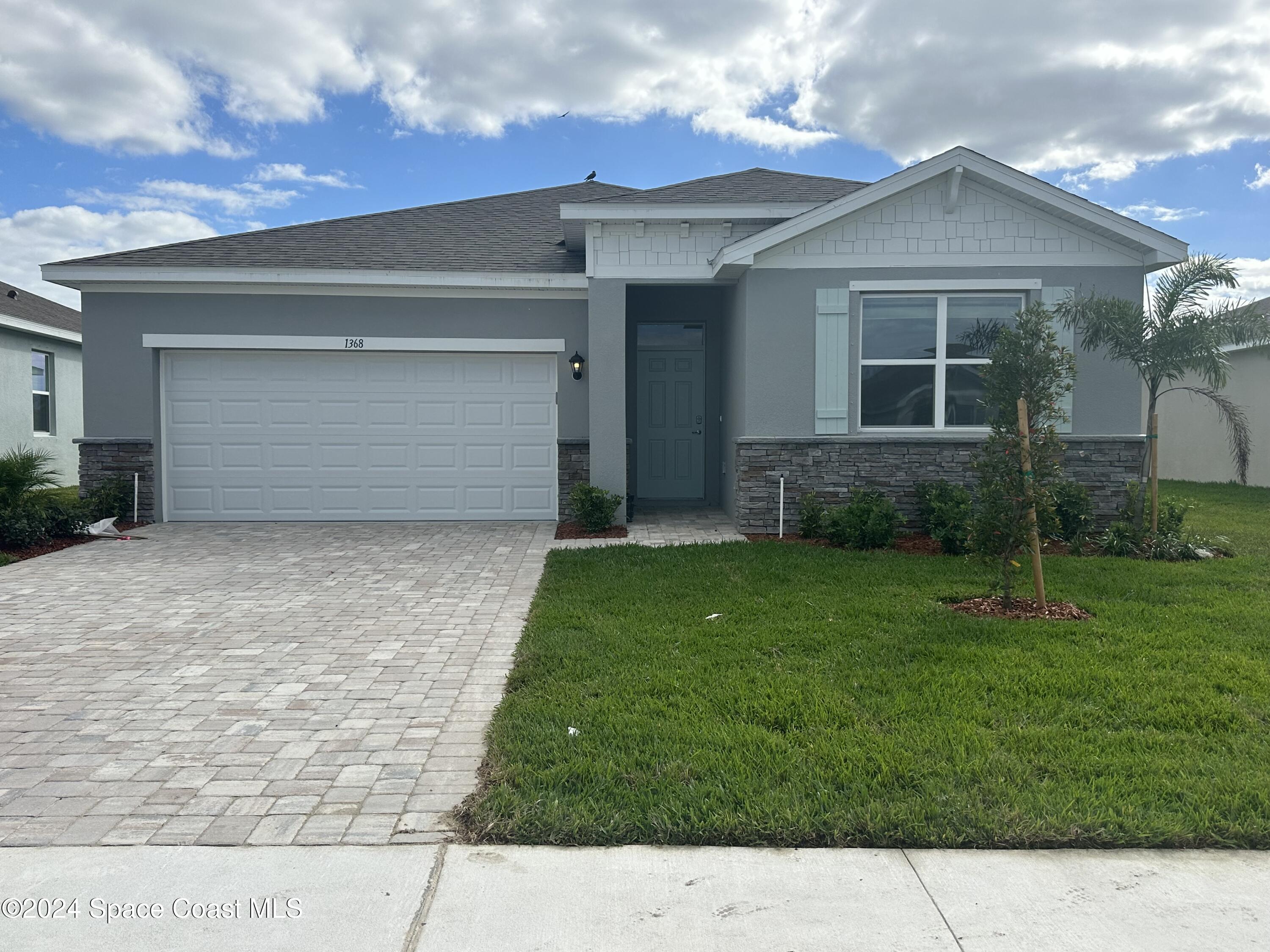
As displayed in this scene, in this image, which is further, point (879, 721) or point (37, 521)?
point (37, 521)

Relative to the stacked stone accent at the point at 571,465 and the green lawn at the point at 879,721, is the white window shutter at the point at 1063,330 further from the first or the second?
the stacked stone accent at the point at 571,465

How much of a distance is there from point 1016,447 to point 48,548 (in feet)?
33.6

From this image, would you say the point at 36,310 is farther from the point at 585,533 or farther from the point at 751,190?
the point at 751,190

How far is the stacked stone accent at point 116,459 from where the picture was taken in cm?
1134

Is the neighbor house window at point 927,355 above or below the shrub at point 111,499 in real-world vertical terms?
above

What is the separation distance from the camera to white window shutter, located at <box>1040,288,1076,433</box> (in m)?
9.80

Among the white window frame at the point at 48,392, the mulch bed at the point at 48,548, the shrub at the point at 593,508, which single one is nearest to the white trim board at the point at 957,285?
Answer: the shrub at the point at 593,508

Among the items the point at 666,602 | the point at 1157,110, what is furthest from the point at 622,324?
the point at 1157,110

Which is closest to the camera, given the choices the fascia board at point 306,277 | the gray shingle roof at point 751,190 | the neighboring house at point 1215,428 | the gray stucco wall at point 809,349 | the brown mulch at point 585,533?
the gray stucco wall at point 809,349

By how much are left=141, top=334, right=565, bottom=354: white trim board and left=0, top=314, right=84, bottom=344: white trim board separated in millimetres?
5223

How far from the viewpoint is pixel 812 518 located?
9758 mm

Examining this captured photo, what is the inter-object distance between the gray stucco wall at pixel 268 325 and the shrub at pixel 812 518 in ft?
10.9

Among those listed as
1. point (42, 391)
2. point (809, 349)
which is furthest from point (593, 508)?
point (42, 391)

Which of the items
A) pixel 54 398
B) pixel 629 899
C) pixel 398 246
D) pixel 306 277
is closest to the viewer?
pixel 629 899
